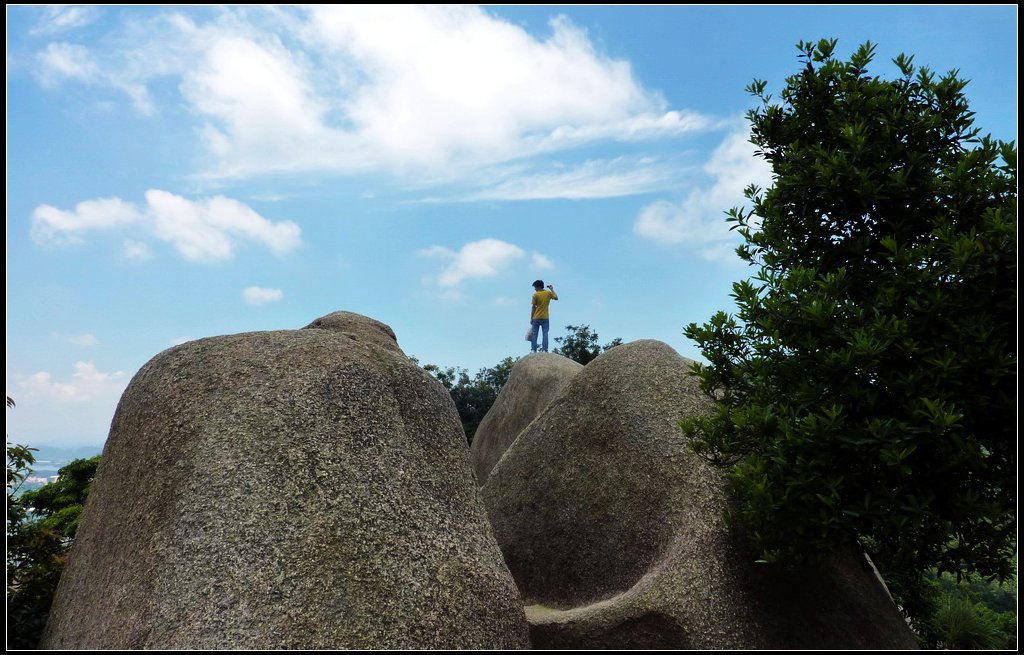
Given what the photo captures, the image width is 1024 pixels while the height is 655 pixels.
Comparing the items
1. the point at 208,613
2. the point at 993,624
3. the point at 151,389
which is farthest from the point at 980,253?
the point at 993,624

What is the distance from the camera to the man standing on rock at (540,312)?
24219 millimetres

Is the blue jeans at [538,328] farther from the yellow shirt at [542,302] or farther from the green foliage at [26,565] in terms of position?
the green foliage at [26,565]

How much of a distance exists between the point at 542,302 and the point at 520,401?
4184 millimetres

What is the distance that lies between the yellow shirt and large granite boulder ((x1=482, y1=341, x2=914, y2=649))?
11.4 metres

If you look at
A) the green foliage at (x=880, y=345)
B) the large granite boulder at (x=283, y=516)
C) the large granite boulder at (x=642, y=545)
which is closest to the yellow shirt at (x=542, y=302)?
the large granite boulder at (x=642, y=545)

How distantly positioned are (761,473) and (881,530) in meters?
1.42

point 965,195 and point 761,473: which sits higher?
point 965,195

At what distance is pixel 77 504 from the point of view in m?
13.4

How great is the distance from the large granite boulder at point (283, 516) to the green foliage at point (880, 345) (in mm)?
3430

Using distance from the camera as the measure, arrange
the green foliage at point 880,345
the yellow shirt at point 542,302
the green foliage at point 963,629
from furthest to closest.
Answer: the yellow shirt at point 542,302, the green foliage at point 963,629, the green foliage at point 880,345

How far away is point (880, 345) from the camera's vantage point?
26.6ft

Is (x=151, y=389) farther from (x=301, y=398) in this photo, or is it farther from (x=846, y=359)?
(x=846, y=359)

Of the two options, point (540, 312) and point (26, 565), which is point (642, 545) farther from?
point (540, 312)

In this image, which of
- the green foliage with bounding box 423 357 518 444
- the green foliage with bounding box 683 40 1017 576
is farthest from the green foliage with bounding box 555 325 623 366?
the green foliage with bounding box 683 40 1017 576
